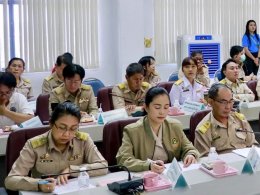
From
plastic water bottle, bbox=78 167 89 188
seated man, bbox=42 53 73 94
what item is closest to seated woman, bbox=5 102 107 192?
plastic water bottle, bbox=78 167 89 188

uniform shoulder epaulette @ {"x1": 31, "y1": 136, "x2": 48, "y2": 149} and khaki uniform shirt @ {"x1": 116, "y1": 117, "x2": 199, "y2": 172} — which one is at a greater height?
uniform shoulder epaulette @ {"x1": 31, "y1": 136, "x2": 48, "y2": 149}

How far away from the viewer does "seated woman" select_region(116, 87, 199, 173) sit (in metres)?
2.39

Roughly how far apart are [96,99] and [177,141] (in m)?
1.80

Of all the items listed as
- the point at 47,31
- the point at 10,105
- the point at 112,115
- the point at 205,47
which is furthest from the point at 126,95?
the point at 205,47

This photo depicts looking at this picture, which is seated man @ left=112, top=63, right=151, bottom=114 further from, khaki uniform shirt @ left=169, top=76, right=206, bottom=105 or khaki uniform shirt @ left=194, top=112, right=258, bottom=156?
khaki uniform shirt @ left=194, top=112, right=258, bottom=156

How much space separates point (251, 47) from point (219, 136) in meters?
5.03

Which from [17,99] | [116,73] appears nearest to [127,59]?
[116,73]

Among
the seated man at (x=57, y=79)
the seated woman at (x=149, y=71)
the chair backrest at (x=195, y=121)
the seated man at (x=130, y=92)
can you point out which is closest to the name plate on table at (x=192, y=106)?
the seated man at (x=130, y=92)

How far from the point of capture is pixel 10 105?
3.37 metres

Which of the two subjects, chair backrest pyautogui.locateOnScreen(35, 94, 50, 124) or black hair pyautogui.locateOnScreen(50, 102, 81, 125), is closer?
black hair pyautogui.locateOnScreen(50, 102, 81, 125)

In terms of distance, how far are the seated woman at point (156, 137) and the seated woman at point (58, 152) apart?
0.25 m

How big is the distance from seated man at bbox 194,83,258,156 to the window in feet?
11.6

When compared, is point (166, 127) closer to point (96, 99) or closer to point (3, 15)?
point (96, 99)

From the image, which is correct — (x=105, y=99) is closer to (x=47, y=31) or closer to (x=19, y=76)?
(x=19, y=76)
